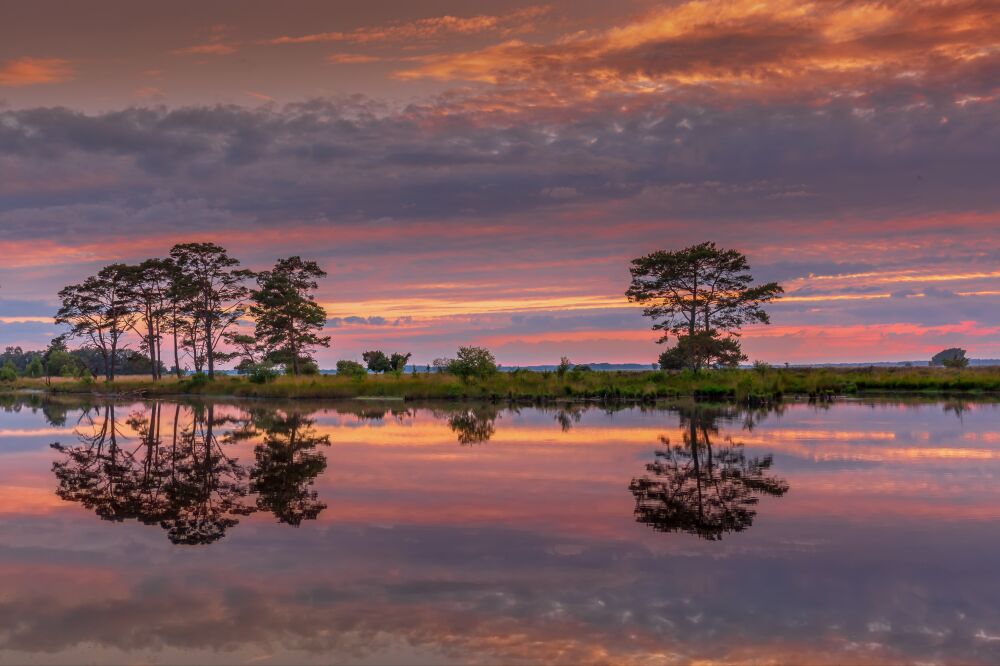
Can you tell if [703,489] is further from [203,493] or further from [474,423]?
[474,423]

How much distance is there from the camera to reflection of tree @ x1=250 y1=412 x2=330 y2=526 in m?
14.1

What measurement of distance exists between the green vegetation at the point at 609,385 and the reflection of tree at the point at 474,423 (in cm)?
814

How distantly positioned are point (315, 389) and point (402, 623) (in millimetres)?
50103

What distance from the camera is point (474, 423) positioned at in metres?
32.7

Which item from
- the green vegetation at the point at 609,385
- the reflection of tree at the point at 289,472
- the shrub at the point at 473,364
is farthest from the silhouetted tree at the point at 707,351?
the reflection of tree at the point at 289,472

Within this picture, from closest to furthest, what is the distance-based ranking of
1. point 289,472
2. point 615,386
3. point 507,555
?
point 507,555
point 289,472
point 615,386

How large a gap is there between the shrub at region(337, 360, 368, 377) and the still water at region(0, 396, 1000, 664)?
127 feet

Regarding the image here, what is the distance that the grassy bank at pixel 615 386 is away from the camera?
49.3 meters

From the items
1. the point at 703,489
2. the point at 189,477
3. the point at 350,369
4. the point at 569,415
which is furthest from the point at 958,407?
the point at 350,369

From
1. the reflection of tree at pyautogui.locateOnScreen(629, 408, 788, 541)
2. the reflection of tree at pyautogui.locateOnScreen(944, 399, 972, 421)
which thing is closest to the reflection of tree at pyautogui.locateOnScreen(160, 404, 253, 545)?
the reflection of tree at pyautogui.locateOnScreen(629, 408, 788, 541)

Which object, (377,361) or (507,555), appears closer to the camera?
(507,555)

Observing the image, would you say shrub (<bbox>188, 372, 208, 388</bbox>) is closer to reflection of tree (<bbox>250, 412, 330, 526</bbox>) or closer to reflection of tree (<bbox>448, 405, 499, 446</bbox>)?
reflection of tree (<bbox>448, 405, 499, 446</bbox>)

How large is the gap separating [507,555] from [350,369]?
5517 centimetres

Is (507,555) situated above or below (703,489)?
below
